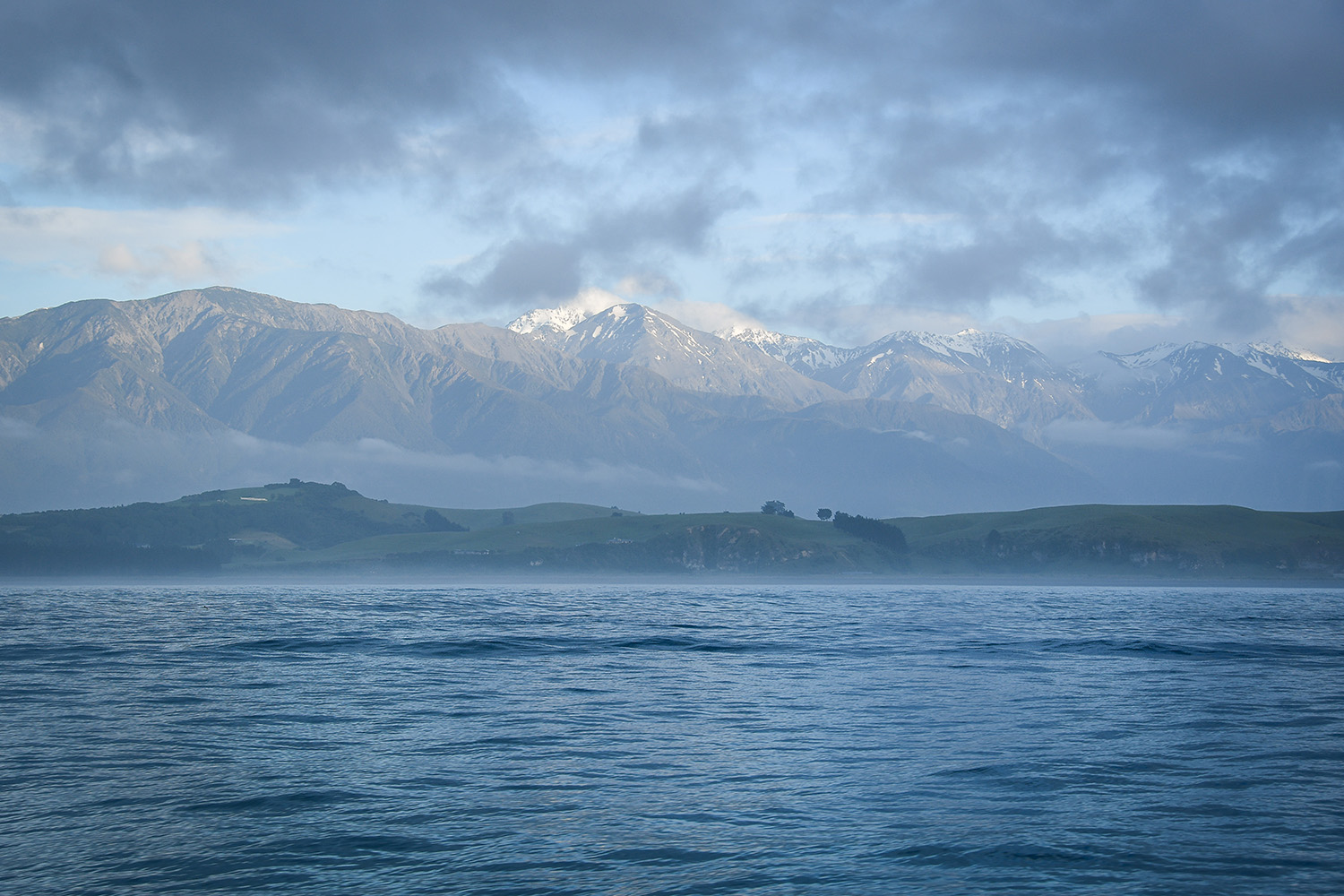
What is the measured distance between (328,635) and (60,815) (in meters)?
54.0

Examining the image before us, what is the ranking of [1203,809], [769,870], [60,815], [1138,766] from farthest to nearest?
[1138,766], [1203,809], [60,815], [769,870]

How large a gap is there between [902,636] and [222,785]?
60.7 meters

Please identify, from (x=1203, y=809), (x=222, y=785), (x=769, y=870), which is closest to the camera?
(x=769, y=870)

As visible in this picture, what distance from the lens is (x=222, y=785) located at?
29406 mm

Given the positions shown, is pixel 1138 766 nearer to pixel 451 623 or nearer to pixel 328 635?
pixel 328 635

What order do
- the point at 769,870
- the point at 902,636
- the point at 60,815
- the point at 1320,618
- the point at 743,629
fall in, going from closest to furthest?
the point at 769,870, the point at 60,815, the point at 902,636, the point at 743,629, the point at 1320,618

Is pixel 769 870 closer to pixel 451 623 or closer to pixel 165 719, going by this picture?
pixel 165 719

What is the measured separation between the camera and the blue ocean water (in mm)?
22422

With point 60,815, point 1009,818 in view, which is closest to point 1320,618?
point 1009,818

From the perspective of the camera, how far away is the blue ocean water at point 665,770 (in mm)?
22422

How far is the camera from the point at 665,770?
31656 mm

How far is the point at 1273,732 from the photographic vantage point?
127 feet

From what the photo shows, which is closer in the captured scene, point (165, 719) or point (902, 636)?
point (165, 719)

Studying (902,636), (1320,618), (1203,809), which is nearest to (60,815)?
(1203,809)
